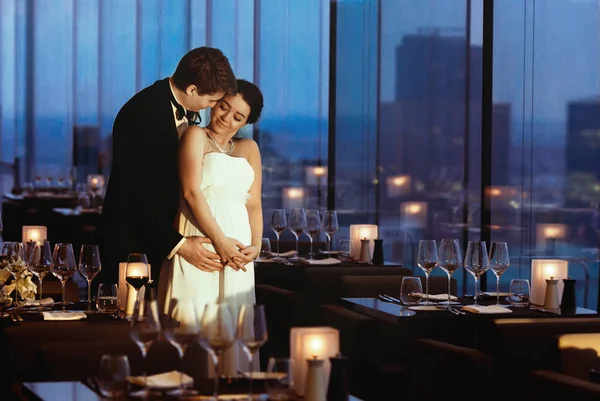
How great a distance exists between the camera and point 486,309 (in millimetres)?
4957

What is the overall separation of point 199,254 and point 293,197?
630 centimetres

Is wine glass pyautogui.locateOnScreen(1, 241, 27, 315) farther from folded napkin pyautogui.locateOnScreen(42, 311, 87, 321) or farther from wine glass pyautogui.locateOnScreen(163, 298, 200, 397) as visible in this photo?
wine glass pyautogui.locateOnScreen(163, 298, 200, 397)

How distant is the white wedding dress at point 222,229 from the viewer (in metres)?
4.41

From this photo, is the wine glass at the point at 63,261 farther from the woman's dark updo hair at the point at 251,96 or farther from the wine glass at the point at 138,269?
the woman's dark updo hair at the point at 251,96

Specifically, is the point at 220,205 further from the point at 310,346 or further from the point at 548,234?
the point at 548,234

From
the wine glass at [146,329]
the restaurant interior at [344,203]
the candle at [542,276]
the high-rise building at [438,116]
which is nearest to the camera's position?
the wine glass at [146,329]

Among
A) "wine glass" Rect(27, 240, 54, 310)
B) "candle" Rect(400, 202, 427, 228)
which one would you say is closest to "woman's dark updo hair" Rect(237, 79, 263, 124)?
"wine glass" Rect(27, 240, 54, 310)

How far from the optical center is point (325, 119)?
34.4 feet

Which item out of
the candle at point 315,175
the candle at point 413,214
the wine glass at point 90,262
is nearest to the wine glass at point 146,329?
the wine glass at point 90,262

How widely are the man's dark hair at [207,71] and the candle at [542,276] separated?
73.9 inches

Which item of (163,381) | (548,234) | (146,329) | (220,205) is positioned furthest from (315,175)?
(146,329)

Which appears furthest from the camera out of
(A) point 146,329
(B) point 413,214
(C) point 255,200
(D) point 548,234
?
(B) point 413,214

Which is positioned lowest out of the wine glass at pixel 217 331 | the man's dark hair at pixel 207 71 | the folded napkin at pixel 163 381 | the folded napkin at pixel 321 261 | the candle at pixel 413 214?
the folded napkin at pixel 163 381

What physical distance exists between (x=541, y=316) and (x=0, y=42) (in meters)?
9.83
